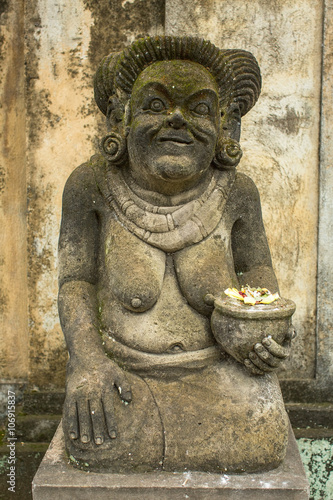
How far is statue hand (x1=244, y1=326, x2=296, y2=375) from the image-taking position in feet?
7.58

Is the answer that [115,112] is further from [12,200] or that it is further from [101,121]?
[12,200]

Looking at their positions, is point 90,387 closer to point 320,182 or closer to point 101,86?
point 101,86

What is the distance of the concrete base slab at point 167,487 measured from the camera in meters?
2.23

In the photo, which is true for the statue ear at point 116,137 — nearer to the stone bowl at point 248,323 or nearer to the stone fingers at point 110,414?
the stone bowl at point 248,323

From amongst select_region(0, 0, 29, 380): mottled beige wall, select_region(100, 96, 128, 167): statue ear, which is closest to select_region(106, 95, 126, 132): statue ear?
select_region(100, 96, 128, 167): statue ear

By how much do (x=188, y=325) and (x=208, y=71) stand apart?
1.24m

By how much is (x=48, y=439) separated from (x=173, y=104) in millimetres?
2837

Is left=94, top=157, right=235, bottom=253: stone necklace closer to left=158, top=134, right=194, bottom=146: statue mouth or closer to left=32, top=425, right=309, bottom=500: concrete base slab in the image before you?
left=158, top=134, right=194, bottom=146: statue mouth

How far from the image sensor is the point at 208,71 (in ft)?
8.59

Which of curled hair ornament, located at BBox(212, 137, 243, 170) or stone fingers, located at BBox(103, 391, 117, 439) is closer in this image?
stone fingers, located at BBox(103, 391, 117, 439)

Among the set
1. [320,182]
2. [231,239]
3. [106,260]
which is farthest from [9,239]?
[320,182]

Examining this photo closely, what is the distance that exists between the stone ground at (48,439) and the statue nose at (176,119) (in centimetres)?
248

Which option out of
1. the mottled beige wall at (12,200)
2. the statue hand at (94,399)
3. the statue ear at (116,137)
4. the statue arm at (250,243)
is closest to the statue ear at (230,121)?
the statue arm at (250,243)

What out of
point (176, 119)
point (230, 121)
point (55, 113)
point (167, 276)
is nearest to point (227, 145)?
point (230, 121)
